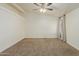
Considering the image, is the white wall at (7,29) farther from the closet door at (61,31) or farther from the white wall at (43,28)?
the closet door at (61,31)

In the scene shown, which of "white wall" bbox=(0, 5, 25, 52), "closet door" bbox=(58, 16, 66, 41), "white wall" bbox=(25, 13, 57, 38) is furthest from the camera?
"closet door" bbox=(58, 16, 66, 41)

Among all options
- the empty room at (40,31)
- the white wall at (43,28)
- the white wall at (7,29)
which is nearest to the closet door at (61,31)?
the empty room at (40,31)

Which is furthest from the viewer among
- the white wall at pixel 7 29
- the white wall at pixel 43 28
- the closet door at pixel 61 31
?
the closet door at pixel 61 31

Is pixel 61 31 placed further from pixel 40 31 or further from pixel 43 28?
pixel 40 31

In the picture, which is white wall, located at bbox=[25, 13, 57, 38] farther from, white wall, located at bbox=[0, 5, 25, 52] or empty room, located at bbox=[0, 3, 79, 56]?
white wall, located at bbox=[0, 5, 25, 52]

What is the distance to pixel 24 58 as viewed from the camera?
776 mm

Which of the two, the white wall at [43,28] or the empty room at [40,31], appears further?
the white wall at [43,28]

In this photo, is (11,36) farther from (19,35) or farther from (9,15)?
(9,15)

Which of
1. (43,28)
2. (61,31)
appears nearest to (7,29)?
(43,28)

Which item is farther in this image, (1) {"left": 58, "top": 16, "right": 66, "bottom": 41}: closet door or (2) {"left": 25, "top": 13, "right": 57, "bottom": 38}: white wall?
(1) {"left": 58, "top": 16, "right": 66, "bottom": 41}: closet door

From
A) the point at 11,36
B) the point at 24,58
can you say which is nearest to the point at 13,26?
the point at 11,36

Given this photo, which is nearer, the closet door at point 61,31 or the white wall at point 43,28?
the white wall at point 43,28

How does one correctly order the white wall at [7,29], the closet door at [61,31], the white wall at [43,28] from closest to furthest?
the white wall at [7,29]
the white wall at [43,28]
the closet door at [61,31]

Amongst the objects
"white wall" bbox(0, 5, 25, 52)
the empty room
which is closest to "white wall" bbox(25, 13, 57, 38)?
the empty room
